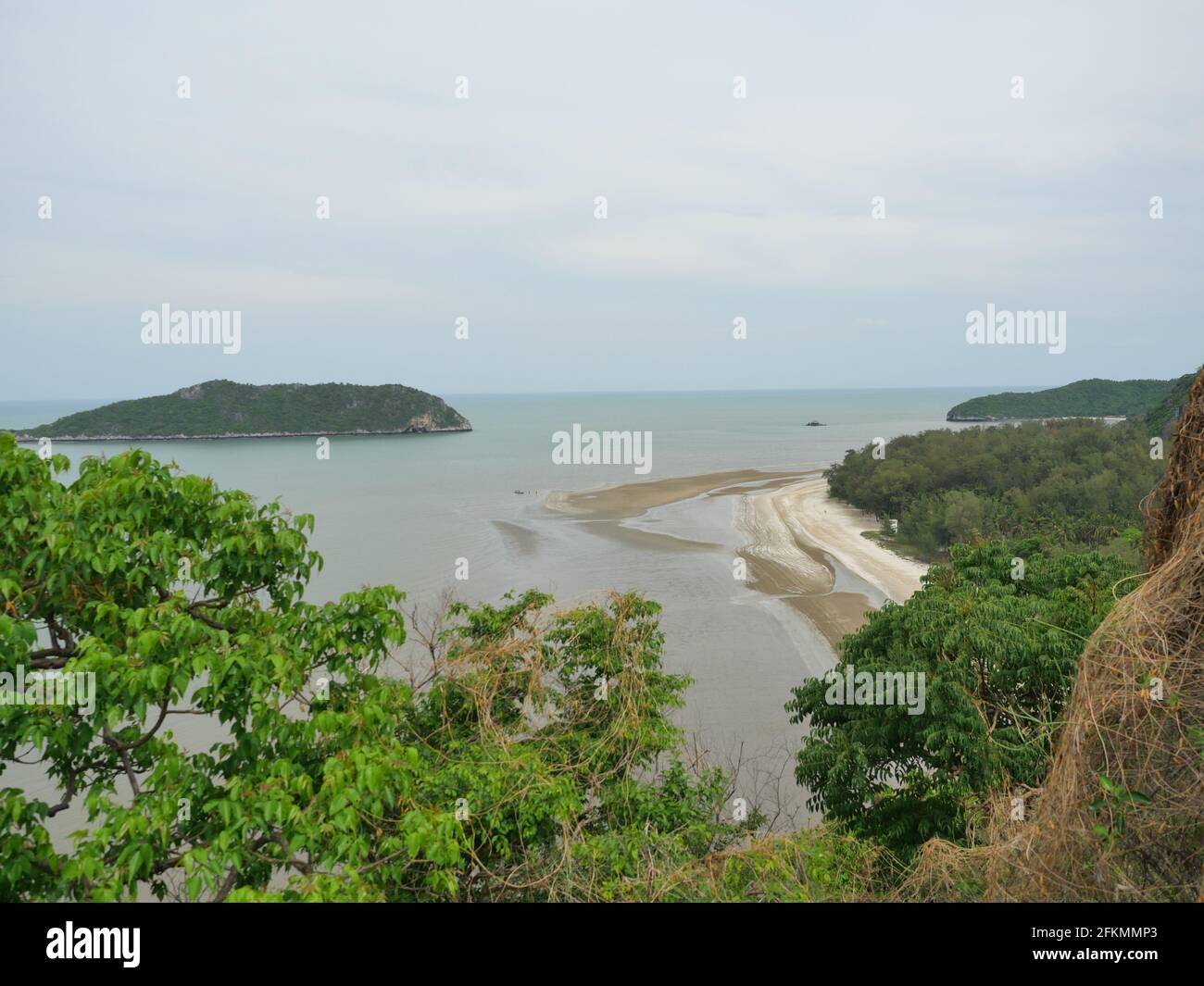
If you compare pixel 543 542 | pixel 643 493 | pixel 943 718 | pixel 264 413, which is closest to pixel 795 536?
pixel 543 542

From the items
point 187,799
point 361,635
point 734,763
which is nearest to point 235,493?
point 361,635

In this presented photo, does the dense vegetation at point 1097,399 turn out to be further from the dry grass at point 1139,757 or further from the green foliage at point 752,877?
the dry grass at point 1139,757

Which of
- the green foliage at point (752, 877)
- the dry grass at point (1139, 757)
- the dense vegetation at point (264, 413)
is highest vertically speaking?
the dense vegetation at point (264, 413)

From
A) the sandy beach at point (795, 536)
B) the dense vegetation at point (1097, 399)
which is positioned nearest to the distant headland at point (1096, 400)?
the dense vegetation at point (1097, 399)

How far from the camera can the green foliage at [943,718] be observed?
936cm

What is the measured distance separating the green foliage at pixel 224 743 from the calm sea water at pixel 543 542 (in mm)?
6171

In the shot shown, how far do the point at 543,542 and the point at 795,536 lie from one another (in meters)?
12.4

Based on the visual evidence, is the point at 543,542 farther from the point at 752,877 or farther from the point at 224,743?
the point at 224,743

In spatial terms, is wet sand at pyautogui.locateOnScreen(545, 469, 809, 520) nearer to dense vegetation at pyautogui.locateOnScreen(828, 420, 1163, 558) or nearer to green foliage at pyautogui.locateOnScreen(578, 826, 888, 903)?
dense vegetation at pyautogui.locateOnScreen(828, 420, 1163, 558)

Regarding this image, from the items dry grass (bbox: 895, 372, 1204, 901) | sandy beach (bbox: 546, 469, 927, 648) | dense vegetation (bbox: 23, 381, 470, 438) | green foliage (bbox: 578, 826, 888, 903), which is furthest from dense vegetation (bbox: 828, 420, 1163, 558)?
dense vegetation (bbox: 23, 381, 470, 438)

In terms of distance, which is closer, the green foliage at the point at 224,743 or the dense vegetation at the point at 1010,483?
the green foliage at the point at 224,743

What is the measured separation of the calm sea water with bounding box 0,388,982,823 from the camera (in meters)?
19.5

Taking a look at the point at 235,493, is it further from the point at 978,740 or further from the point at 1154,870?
the point at 978,740

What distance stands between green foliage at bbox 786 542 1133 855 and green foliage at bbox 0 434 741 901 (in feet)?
9.93
